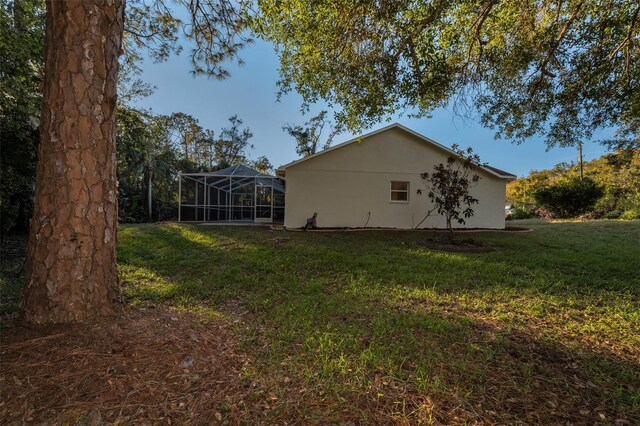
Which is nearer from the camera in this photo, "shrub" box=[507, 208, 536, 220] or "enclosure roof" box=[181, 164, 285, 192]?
"enclosure roof" box=[181, 164, 285, 192]

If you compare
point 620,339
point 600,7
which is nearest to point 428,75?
point 600,7

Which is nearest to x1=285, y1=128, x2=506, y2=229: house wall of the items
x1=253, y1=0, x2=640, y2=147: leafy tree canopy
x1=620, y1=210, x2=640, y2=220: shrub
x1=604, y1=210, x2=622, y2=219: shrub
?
x1=253, y1=0, x2=640, y2=147: leafy tree canopy

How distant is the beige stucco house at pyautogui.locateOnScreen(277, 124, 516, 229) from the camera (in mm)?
11523

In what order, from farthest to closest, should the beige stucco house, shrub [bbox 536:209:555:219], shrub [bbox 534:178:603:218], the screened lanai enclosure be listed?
shrub [bbox 536:209:555:219] < shrub [bbox 534:178:603:218] < the screened lanai enclosure < the beige stucco house

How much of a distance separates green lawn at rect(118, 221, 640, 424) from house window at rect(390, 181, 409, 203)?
5.60 meters

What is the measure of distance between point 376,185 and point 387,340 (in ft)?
31.3

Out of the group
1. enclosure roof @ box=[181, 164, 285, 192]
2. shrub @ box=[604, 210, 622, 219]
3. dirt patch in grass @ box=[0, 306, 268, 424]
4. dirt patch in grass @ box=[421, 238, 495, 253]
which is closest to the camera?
dirt patch in grass @ box=[0, 306, 268, 424]

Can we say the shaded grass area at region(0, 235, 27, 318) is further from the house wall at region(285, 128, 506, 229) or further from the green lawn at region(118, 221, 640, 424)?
the house wall at region(285, 128, 506, 229)

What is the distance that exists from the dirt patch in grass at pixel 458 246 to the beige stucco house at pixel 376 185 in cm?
342

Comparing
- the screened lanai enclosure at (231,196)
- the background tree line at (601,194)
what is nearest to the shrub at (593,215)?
the background tree line at (601,194)

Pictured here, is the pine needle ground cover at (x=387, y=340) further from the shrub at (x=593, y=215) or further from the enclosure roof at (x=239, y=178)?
the shrub at (x=593, y=215)

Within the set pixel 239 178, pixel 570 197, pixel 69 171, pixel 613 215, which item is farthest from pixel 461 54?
pixel 613 215

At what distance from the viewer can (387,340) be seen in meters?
2.70

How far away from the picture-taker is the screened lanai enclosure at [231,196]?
47.6 feet
